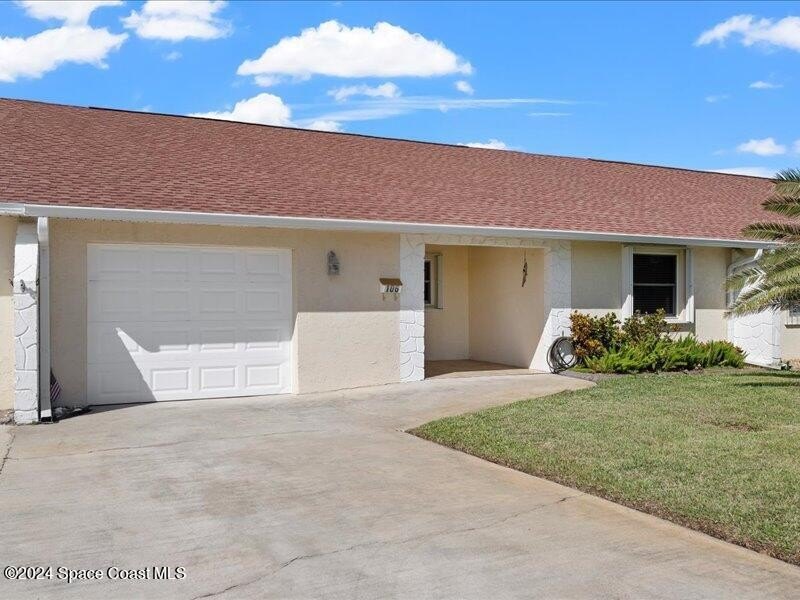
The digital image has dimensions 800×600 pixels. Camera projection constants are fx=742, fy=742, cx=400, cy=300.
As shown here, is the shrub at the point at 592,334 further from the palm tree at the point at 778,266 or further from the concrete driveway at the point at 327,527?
the concrete driveway at the point at 327,527

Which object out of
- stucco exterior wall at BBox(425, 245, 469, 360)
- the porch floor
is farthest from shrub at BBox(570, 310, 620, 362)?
stucco exterior wall at BBox(425, 245, 469, 360)

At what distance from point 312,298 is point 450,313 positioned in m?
5.34

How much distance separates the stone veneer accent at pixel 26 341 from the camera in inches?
360

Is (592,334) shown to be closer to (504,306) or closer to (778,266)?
(504,306)

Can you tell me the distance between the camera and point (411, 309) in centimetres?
1258

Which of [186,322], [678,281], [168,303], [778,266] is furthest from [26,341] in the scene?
[678,281]

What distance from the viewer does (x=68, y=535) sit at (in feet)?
16.6

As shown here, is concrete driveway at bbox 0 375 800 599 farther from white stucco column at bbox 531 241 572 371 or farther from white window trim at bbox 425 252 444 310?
white window trim at bbox 425 252 444 310

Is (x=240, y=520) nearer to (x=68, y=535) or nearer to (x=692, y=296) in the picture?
(x=68, y=535)

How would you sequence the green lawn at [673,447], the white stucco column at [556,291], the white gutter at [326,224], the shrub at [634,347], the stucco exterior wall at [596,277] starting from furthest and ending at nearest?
A: 1. the stucco exterior wall at [596,277]
2. the white stucco column at [556,291]
3. the shrub at [634,347]
4. the white gutter at [326,224]
5. the green lawn at [673,447]

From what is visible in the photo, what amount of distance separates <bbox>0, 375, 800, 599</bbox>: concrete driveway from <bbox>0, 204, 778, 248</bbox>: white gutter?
291 centimetres

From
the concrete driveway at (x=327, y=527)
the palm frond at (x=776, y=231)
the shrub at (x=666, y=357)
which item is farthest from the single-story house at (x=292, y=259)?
the palm frond at (x=776, y=231)

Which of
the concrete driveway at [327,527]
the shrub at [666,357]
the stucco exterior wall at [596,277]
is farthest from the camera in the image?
the stucco exterior wall at [596,277]

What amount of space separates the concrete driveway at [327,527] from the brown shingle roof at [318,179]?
4.00 meters
